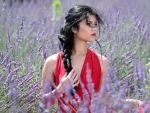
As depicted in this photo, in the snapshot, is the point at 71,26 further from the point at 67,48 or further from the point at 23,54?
the point at 23,54

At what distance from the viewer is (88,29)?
7.27 ft

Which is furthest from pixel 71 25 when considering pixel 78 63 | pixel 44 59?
pixel 44 59

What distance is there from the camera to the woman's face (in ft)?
7.27

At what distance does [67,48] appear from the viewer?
232 centimetres

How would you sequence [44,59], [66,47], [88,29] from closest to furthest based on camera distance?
[88,29], [66,47], [44,59]

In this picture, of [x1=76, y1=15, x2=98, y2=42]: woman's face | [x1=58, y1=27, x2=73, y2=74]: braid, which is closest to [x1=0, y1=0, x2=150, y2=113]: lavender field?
[x1=58, y1=27, x2=73, y2=74]: braid

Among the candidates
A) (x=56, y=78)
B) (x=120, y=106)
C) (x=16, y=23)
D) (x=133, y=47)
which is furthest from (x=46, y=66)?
(x=16, y=23)

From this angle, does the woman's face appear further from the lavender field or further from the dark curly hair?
the lavender field

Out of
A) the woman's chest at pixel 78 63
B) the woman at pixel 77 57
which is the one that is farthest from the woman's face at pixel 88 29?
the woman's chest at pixel 78 63

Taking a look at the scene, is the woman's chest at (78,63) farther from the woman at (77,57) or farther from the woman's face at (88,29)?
the woman's face at (88,29)

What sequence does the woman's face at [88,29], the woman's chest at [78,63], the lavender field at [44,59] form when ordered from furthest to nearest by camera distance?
1. the woman's chest at [78,63]
2. the woman's face at [88,29]
3. the lavender field at [44,59]

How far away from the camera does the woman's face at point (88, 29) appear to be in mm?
2215

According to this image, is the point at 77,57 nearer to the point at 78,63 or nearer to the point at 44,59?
the point at 78,63

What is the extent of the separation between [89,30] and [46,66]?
33cm
